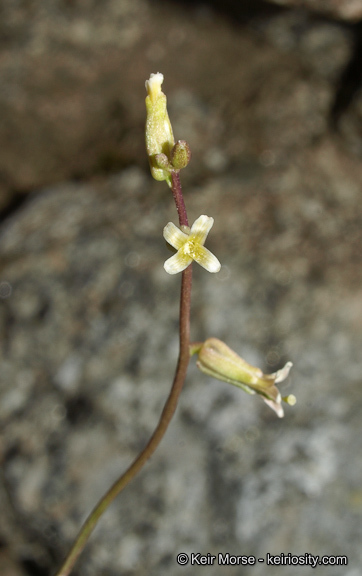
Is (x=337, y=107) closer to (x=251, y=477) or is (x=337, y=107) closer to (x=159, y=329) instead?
(x=159, y=329)

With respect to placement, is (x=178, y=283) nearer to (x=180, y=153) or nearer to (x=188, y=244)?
(x=188, y=244)

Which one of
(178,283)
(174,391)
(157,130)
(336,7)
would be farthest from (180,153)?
(336,7)

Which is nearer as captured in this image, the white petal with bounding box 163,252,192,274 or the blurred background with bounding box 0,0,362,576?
the white petal with bounding box 163,252,192,274

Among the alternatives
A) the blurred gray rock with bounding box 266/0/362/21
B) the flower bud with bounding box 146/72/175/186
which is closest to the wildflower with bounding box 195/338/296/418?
the flower bud with bounding box 146/72/175/186

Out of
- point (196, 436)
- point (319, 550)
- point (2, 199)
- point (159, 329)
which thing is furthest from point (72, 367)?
point (2, 199)

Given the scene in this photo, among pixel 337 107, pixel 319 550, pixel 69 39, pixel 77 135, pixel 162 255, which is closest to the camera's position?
pixel 319 550

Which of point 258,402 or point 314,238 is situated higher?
point 314,238

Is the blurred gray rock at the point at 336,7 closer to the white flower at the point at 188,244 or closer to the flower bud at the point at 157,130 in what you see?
the flower bud at the point at 157,130

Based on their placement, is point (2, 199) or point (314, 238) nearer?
point (314, 238)

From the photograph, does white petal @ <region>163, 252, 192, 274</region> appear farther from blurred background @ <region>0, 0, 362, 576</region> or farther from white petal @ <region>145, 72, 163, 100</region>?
blurred background @ <region>0, 0, 362, 576</region>
